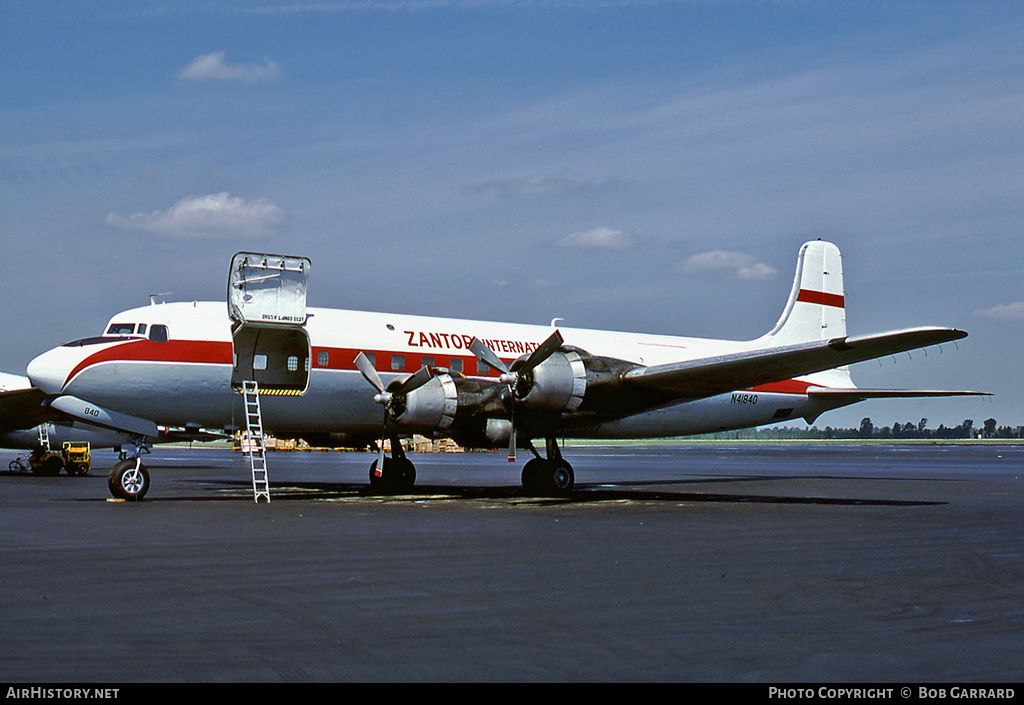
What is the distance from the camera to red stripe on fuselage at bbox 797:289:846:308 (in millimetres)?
31177

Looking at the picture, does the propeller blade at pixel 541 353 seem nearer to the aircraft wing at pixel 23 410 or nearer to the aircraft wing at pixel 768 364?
the aircraft wing at pixel 768 364

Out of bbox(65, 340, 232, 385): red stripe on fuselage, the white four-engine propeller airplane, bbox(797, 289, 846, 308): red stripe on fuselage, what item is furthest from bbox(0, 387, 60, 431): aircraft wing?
bbox(797, 289, 846, 308): red stripe on fuselage

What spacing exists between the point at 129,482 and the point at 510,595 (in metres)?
14.1

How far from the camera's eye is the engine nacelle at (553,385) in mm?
20594

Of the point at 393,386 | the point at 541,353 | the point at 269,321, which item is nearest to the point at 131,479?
the point at 269,321

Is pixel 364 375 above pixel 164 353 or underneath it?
underneath

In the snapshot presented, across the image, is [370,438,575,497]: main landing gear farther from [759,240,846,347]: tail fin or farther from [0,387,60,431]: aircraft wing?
[0,387,60,431]: aircraft wing

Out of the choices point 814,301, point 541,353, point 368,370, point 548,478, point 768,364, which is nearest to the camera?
point 541,353

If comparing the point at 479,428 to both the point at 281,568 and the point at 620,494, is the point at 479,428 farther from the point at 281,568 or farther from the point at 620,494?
the point at 281,568

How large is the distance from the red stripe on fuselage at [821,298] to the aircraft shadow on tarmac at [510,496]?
8878 mm

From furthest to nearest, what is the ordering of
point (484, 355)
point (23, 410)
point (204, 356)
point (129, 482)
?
point (23, 410) → point (484, 355) → point (204, 356) → point (129, 482)

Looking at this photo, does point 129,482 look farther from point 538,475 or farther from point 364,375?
point 538,475

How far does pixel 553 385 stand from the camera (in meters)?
20.6
